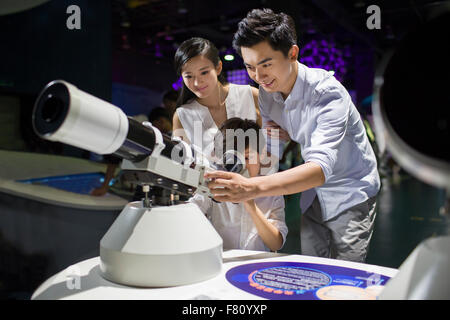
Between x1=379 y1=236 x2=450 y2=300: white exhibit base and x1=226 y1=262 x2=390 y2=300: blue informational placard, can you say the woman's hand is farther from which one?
x1=379 y1=236 x2=450 y2=300: white exhibit base

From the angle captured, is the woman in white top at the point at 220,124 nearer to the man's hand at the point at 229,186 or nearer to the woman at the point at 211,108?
the woman at the point at 211,108

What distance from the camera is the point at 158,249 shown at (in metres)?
0.87

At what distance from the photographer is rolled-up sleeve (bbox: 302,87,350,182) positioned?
119 cm

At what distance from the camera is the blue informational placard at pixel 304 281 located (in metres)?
0.87

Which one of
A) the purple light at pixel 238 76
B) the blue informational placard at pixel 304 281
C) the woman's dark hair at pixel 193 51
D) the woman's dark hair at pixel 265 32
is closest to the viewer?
the blue informational placard at pixel 304 281

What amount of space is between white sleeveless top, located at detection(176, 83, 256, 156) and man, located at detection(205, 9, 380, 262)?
0.28 ft

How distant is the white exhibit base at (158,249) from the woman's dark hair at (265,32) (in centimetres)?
71

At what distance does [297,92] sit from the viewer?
1.40 metres

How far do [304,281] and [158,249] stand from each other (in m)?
0.40

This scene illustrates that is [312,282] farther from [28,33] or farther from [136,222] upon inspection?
[28,33]
